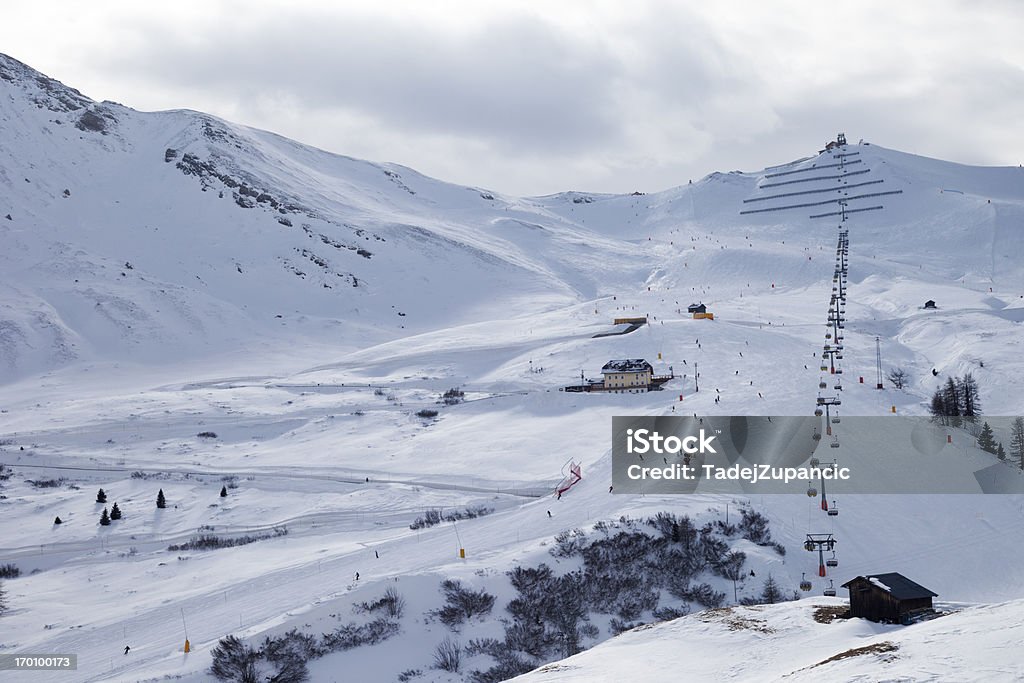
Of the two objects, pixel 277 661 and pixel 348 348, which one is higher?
pixel 348 348

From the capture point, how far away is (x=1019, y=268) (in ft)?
394

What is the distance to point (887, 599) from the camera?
24469 mm

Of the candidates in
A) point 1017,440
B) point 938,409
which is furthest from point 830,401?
point 1017,440

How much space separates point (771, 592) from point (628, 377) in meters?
35.3

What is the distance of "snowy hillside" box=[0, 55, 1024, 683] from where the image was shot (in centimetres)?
3019

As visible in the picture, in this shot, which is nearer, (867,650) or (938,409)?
(867,650)

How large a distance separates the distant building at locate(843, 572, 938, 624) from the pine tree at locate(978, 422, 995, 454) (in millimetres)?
25576

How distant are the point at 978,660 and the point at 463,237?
146337 mm

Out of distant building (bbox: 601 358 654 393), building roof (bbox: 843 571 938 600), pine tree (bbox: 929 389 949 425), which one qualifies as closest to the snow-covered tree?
pine tree (bbox: 929 389 949 425)

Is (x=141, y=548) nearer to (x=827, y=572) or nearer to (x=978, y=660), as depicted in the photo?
(x=827, y=572)

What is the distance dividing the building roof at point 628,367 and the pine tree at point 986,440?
2504 cm

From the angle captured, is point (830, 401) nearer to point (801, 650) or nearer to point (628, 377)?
point (628, 377)

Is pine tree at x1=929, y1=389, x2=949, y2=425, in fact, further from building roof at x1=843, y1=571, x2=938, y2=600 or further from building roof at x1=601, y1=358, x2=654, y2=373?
building roof at x1=843, y1=571, x2=938, y2=600

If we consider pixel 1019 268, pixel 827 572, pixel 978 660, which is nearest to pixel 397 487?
pixel 827 572
